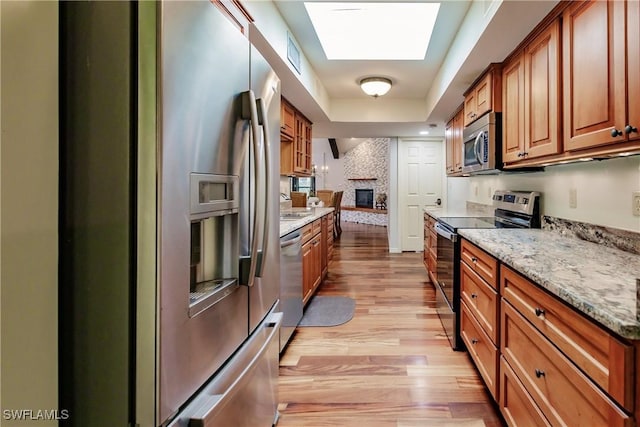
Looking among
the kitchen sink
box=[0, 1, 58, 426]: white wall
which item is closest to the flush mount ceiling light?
the kitchen sink

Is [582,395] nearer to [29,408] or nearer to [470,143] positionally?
[29,408]

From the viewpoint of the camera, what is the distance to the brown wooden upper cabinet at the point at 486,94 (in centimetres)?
259

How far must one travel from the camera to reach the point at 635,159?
5.15ft

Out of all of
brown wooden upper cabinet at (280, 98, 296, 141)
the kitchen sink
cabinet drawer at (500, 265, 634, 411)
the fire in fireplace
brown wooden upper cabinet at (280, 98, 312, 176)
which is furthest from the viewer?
the fire in fireplace

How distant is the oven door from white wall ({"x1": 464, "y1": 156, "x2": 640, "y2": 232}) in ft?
2.25

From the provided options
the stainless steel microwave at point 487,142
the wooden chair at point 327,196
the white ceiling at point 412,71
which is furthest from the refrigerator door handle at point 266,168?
the wooden chair at point 327,196

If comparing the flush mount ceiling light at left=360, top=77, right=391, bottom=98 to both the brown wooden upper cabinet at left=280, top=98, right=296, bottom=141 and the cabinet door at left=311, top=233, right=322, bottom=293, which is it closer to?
the brown wooden upper cabinet at left=280, top=98, right=296, bottom=141

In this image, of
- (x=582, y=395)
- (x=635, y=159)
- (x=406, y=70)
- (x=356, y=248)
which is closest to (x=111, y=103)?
(x=582, y=395)

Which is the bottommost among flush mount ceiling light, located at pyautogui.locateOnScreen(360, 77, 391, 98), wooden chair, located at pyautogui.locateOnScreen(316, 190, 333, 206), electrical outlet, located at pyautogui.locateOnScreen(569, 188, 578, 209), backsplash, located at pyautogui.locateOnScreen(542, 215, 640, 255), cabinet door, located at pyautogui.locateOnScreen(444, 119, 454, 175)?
backsplash, located at pyautogui.locateOnScreen(542, 215, 640, 255)

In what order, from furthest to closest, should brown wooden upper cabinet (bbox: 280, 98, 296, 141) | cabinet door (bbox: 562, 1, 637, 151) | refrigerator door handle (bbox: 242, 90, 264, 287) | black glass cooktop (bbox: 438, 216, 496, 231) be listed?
brown wooden upper cabinet (bbox: 280, 98, 296, 141) → black glass cooktop (bbox: 438, 216, 496, 231) → cabinet door (bbox: 562, 1, 637, 151) → refrigerator door handle (bbox: 242, 90, 264, 287)

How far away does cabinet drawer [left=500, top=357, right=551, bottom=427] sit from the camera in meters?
1.24

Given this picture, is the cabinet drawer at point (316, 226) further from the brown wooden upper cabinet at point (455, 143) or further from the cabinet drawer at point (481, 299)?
the brown wooden upper cabinet at point (455, 143)

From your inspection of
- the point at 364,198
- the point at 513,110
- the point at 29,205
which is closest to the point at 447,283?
the point at 513,110

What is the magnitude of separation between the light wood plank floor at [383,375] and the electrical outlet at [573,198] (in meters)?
1.19
